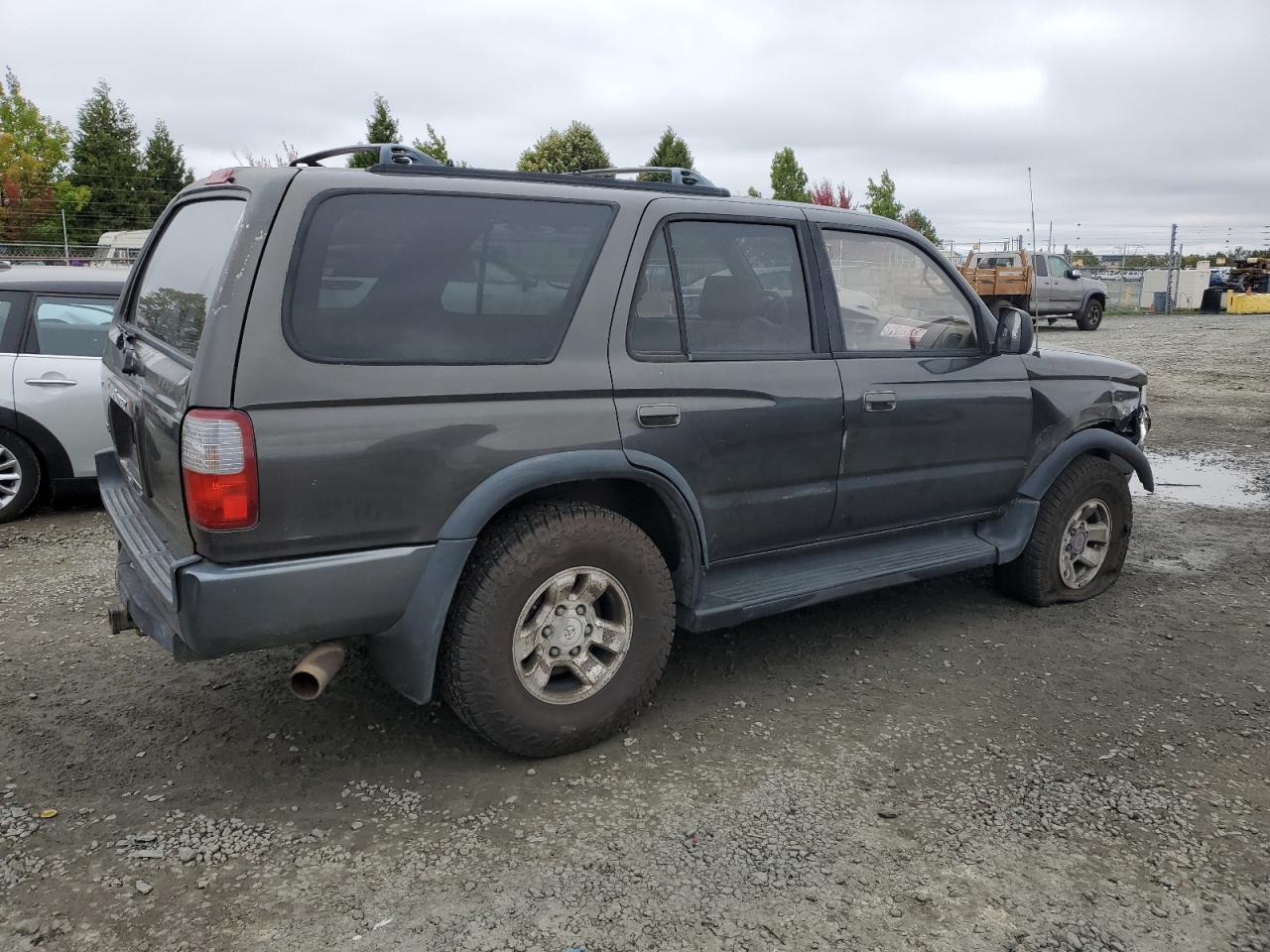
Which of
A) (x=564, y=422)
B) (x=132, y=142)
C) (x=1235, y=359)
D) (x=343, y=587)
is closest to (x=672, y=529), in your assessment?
(x=564, y=422)

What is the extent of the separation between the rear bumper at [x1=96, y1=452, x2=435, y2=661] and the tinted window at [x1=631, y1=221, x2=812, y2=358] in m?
1.14

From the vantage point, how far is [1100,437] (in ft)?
15.9

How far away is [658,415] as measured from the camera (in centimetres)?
345

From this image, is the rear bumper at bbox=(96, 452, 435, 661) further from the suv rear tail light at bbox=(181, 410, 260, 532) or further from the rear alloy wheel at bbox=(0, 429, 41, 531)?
the rear alloy wheel at bbox=(0, 429, 41, 531)

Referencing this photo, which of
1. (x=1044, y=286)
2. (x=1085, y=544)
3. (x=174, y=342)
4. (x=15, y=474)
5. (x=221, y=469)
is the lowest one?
(x=1085, y=544)

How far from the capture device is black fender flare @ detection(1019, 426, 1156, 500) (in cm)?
468

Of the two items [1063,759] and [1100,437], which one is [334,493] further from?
[1100,437]

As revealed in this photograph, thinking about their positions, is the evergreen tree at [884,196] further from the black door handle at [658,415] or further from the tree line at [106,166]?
the black door handle at [658,415]

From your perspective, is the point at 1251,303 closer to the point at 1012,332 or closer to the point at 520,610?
the point at 1012,332

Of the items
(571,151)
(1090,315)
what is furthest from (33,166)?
(1090,315)

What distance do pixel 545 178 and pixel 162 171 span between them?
41410mm

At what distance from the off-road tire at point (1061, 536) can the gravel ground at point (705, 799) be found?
158mm

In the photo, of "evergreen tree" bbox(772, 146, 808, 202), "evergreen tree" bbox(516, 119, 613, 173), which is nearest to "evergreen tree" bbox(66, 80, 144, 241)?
"evergreen tree" bbox(516, 119, 613, 173)

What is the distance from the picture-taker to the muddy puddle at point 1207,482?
23.6 ft
